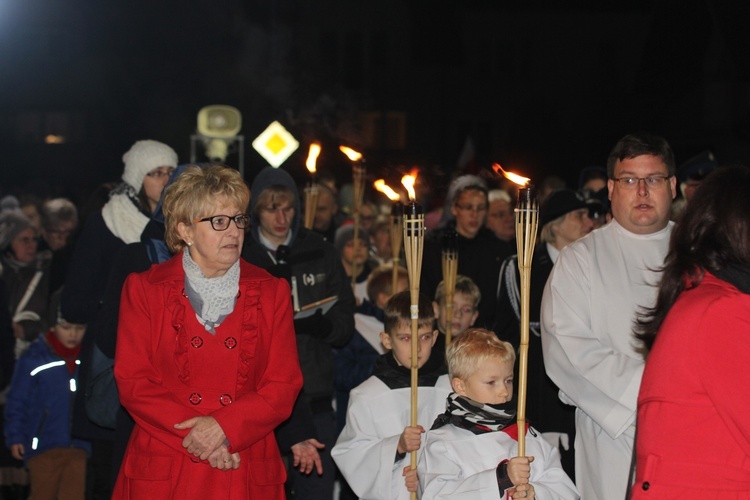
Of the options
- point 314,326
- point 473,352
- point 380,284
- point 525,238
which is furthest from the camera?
point 380,284

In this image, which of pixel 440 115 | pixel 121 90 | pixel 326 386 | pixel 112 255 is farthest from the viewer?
pixel 440 115

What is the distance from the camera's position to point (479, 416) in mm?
4480

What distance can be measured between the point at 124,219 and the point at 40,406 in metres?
1.75

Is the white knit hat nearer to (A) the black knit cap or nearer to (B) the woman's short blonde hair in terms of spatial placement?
(B) the woman's short blonde hair

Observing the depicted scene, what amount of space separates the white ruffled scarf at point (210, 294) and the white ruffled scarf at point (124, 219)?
1.49 meters

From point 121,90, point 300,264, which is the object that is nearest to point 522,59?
point 121,90

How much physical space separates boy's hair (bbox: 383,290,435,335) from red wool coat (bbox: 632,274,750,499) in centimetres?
223

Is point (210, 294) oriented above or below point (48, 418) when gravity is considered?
above

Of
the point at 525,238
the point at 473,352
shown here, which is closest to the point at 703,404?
the point at 525,238

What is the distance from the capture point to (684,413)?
126 inches

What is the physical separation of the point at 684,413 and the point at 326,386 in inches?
125

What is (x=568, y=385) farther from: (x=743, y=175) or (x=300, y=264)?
(x=300, y=264)

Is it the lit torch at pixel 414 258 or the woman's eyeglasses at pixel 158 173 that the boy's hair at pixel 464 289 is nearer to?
the lit torch at pixel 414 258

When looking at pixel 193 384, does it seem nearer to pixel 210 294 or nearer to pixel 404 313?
pixel 210 294
